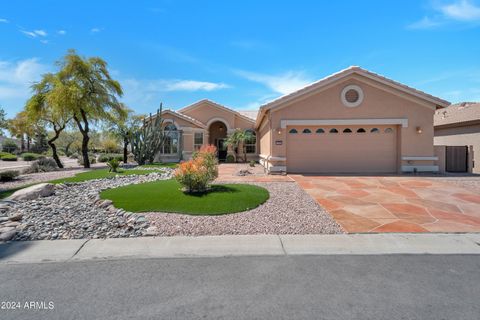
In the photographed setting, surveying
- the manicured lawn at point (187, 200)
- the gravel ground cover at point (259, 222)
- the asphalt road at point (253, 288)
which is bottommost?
the asphalt road at point (253, 288)

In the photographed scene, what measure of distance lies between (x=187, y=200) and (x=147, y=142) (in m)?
14.9

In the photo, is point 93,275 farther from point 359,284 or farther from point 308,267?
point 359,284

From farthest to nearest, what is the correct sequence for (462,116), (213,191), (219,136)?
1. (219,136)
2. (462,116)
3. (213,191)

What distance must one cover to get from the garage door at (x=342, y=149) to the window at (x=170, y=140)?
1299cm

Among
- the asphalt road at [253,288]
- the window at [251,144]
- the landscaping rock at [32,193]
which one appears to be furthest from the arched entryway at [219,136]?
the asphalt road at [253,288]

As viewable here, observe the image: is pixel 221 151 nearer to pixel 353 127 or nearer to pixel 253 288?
pixel 353 127

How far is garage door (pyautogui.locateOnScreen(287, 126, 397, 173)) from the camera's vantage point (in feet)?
44.9

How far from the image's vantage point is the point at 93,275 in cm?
356

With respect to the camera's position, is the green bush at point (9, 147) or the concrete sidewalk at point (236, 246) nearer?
the concrete sidewalk at point (236, 246)

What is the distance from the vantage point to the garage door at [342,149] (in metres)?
13.7

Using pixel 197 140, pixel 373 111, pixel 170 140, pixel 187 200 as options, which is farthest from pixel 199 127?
pixel 187 200

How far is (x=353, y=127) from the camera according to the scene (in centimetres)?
1365


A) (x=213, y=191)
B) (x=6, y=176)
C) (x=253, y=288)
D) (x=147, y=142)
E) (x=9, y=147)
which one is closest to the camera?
(x=253, y=288)

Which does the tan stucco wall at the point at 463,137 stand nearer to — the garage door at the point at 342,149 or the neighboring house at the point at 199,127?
the garage door at the point at 342,149
